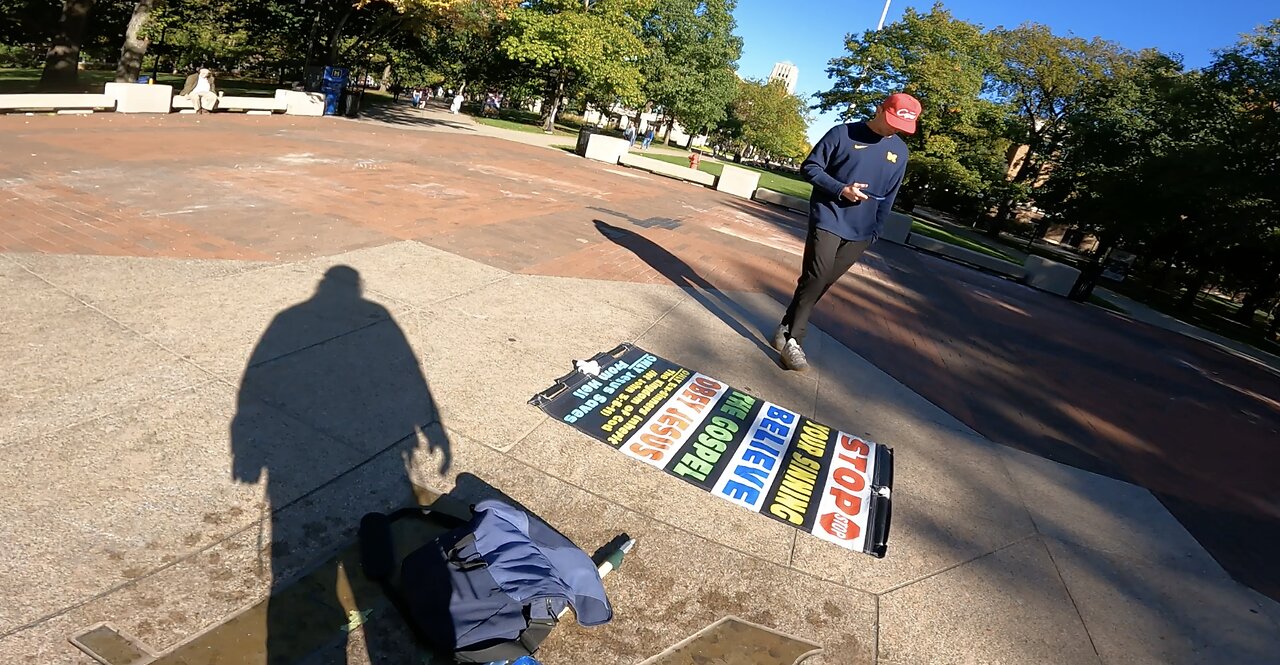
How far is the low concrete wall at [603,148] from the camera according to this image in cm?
2159

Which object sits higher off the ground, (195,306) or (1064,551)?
(1064,551)

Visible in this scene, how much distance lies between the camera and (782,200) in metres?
19.5

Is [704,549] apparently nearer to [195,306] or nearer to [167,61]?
[195,306]

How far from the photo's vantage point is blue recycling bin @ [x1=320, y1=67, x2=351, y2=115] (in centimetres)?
2091

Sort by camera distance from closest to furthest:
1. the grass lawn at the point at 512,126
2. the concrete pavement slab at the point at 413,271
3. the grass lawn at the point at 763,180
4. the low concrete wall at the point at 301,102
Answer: the concrete pavement slab at the point at 413,271
the low concrete wall at the point at 301,102
the grass lawn at the point at 763,180
the grass lawn at the point at 512,126

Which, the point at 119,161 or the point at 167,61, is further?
the point at 167,61

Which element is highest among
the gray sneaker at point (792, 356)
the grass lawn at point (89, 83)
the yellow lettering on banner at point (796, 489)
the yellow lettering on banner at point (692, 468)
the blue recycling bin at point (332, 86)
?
the blue recycling bin at point (332, 86)

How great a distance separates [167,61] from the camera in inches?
1314

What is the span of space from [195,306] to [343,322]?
934 mm

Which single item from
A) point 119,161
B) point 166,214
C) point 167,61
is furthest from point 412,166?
point 167,61

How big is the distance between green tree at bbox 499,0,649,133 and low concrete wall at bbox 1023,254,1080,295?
67.4ft

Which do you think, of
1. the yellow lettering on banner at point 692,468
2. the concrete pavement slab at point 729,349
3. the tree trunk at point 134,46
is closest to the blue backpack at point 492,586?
the yellow lettering on banner at point 692,468

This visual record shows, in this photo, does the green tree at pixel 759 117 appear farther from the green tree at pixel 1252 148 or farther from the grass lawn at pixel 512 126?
the green tree at pixel 1252 148

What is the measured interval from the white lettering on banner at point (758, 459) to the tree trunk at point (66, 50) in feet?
73.2
